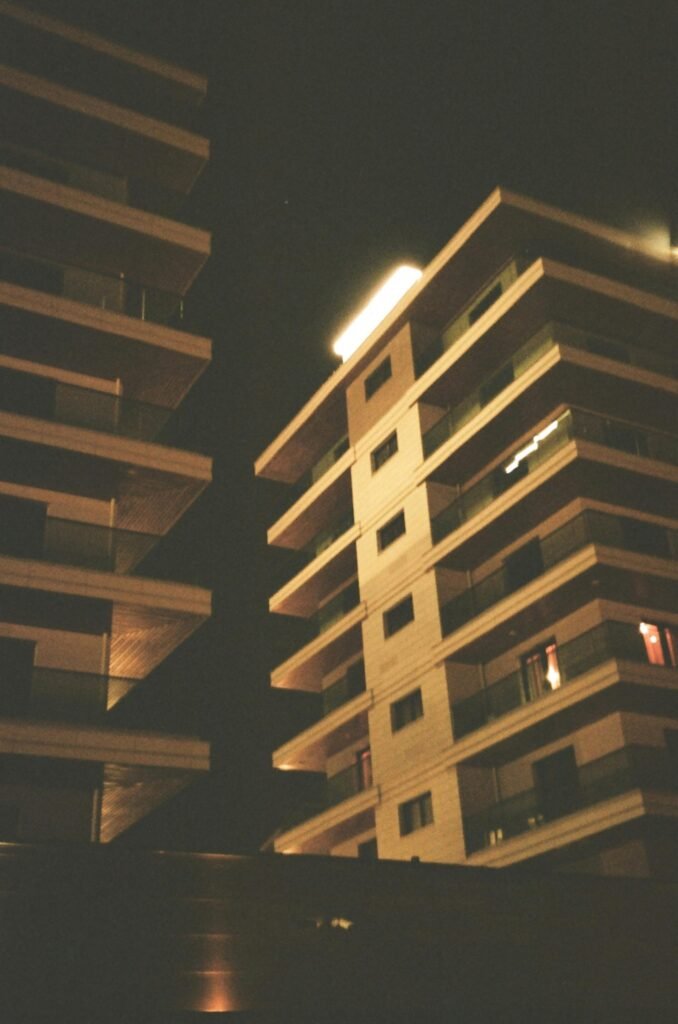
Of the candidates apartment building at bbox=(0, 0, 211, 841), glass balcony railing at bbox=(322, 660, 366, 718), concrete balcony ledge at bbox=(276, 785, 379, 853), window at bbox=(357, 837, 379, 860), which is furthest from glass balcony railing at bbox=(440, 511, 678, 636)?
apartment building at bbox=(0, 0, 211, 841)

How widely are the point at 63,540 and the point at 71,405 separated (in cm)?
436

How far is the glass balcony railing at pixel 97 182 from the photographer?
110 ft

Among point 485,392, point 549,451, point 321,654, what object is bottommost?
point 321,654

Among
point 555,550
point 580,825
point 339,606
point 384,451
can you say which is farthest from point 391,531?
point 580,825

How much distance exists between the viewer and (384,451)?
40656 mm

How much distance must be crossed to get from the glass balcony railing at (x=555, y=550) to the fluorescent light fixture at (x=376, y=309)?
12.2 metres

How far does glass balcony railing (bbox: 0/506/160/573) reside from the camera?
90.2 feet

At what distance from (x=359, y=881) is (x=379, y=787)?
15637 mm

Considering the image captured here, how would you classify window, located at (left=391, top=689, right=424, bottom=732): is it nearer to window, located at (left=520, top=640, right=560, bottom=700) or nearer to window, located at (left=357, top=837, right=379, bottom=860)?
window, located at (left=520, top=640, right=560, bottom=700)

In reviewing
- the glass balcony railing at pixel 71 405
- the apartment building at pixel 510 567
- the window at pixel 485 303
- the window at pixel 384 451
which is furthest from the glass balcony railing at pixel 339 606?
the glass balcony railing at pixel 71 405

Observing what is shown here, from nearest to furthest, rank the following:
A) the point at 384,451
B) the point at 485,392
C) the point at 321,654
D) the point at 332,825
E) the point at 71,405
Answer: the point at 71,405, the point at 485,392, the point at 332,825, the point at 384,451, the point at 321,654

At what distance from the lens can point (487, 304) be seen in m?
37.7

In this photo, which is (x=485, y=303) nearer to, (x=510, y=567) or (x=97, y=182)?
(x=510, y=567)

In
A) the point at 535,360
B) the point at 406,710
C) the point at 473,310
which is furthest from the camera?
the point at 473,310
